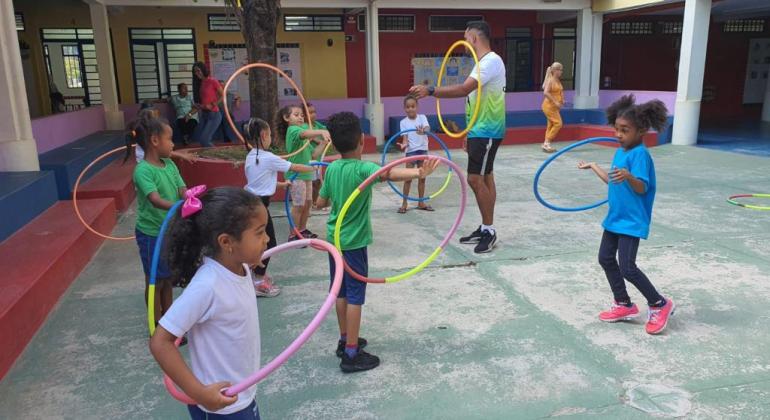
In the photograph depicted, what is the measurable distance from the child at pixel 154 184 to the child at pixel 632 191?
99.7 inches

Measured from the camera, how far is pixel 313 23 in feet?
49.0

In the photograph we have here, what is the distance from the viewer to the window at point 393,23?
15320mm

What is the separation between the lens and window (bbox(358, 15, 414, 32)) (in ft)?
50.3

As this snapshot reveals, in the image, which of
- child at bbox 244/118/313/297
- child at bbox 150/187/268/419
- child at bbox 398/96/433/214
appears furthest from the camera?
child at bbox 398/96/433/214

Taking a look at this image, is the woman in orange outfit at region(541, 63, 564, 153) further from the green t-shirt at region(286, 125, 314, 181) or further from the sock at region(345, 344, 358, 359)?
the sock at region(345, 344, 358, 359)

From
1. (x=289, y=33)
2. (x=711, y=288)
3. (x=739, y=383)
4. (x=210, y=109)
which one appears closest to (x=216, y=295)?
(x=739, y=383)

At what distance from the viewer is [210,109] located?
35.4 ft

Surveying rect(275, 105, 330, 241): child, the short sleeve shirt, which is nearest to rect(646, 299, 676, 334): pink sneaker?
the short sleeve shirt

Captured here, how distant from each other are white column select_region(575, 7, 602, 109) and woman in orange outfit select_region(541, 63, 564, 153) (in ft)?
10.6

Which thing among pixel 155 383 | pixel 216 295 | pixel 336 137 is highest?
pixel 336 137

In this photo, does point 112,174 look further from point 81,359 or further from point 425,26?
point 425,26

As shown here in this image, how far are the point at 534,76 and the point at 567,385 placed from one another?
1467 cm

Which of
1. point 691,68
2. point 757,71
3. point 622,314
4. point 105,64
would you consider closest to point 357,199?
point 622,314

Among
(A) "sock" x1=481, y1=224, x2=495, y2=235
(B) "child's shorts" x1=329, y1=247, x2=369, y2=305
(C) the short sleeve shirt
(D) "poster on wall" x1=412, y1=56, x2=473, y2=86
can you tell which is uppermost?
(D) "poster on wall" x1=412, y1=56, x2=473, y2=86
